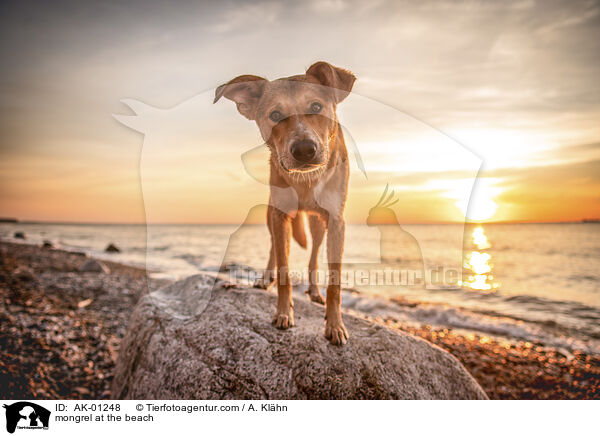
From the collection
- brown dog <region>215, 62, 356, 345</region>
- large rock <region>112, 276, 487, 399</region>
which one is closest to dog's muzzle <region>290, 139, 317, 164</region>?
brown dog <region>215, 62, 356, 345</region>

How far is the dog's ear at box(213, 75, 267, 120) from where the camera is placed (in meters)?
2.92

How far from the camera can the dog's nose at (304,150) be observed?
2.50m

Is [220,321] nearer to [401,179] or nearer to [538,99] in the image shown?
[401,179]

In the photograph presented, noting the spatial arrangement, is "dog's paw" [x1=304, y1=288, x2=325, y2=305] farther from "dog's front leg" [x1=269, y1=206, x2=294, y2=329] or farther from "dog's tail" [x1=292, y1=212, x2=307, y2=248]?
"dog's front leg" [x1=269, y1=206, x2=294, y2=329]

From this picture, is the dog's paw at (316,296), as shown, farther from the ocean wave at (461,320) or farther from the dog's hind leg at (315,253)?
the ocean wave at (461,320)

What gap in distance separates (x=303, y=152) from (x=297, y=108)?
0.45m

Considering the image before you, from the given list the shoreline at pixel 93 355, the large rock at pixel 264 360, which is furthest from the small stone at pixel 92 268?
the large rock at pixel 264 360

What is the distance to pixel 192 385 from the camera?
3.07m

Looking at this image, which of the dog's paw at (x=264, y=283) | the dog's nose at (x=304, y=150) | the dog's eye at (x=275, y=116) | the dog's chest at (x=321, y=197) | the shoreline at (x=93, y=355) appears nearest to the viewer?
the dog's nose at (x=304, y=150)

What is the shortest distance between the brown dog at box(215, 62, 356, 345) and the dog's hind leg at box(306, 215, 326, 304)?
0.82 metres

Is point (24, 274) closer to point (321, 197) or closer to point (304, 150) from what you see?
point (321, 197)

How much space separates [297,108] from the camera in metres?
2.76

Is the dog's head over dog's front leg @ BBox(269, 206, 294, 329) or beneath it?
over
